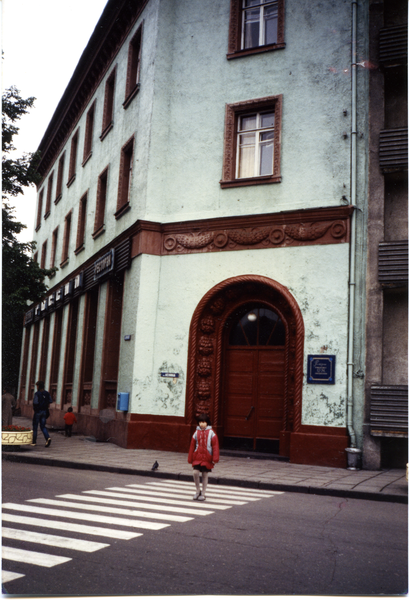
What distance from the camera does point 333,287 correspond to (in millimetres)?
14172

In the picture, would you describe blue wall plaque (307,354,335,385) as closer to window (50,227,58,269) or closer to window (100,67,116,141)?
window (100,67,116,141)

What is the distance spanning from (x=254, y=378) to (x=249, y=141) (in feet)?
19.6

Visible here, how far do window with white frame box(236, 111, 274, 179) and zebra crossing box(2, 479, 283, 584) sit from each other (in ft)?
27.0

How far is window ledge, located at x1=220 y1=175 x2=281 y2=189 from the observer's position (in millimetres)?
15156

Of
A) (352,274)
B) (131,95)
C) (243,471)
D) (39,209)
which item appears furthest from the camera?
(39,209)

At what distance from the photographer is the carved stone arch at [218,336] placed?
14.9 meters

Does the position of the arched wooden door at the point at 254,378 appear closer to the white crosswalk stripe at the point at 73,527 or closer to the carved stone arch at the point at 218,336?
the carved stone arch at the point at 218,336

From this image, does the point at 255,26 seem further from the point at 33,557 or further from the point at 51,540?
the point at 33,557

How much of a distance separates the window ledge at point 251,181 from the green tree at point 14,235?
4.78 meters

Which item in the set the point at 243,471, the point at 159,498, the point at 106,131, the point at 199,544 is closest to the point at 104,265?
the point at 106,131

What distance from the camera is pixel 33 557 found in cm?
Result: 538

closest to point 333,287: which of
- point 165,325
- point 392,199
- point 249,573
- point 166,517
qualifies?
point 392,199

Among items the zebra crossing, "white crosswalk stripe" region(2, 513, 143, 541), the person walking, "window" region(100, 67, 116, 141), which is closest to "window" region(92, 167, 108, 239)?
"window" region(100, 67, 116, 141)

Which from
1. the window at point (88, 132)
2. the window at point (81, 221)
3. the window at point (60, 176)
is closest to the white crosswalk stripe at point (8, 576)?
the window at point (81, 221)
